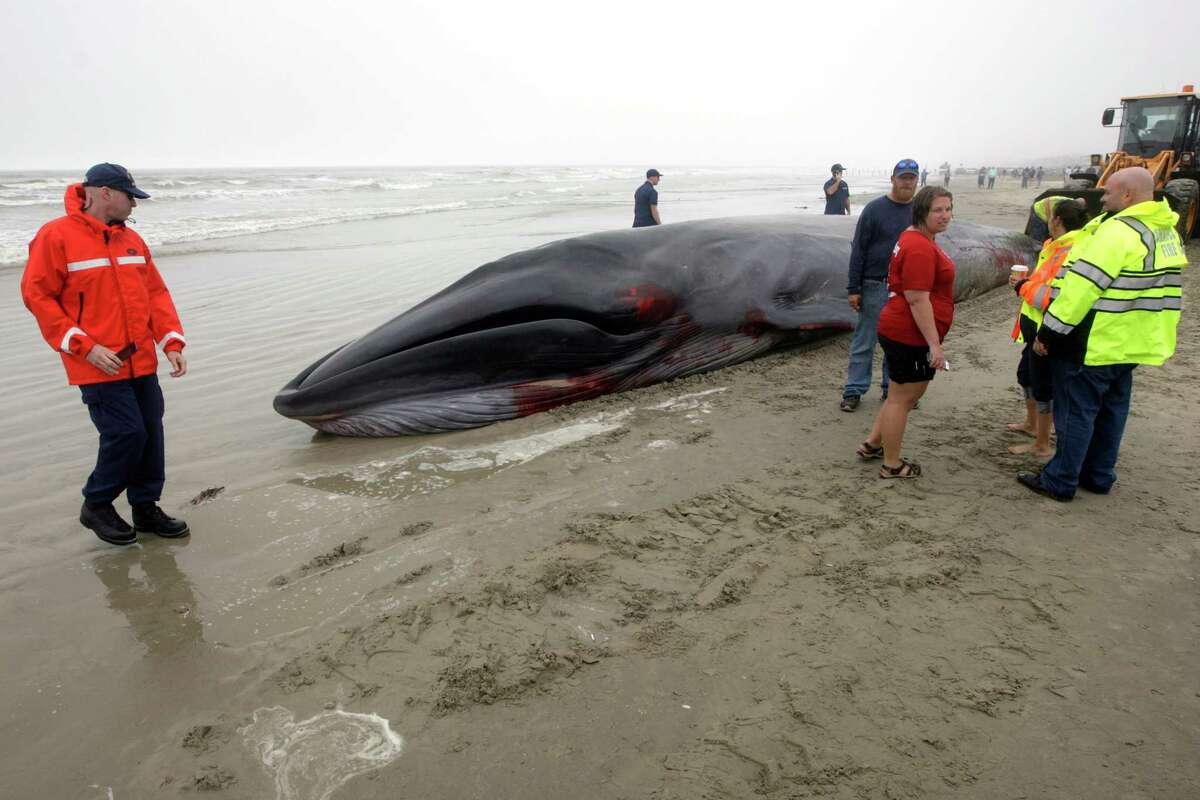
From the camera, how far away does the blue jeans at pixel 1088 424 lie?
12.8 ft

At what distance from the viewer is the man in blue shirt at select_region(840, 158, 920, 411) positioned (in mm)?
5281

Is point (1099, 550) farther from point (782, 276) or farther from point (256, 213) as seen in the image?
point (256, 213)

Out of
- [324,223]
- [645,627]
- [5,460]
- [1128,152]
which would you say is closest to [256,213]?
[324,223]

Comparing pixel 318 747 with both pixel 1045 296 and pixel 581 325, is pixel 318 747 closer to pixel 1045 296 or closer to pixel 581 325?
pixel 581 325

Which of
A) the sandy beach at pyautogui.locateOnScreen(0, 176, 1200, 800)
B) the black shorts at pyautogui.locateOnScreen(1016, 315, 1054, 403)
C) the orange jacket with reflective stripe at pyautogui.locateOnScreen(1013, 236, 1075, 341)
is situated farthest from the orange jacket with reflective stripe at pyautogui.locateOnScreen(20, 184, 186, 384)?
the black shorts at pyautogui.locateOnScreen(1016, 315, 1054, 403)

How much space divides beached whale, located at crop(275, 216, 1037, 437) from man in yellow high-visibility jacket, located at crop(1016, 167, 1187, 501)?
2890 mm

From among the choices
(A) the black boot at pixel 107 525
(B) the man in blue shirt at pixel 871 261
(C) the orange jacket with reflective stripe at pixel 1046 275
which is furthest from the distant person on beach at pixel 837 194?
(A) the black boot at pixel 107 525

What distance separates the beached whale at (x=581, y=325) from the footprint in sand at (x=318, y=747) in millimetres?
2797

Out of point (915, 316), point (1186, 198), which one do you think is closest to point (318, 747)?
point (915, 316)

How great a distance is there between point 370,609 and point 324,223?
22294 millimetres

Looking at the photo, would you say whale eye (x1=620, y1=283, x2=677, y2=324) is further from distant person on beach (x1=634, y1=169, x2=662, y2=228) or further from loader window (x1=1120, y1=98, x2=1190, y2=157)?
loader window (x1=1120, y1=98, x2=1190, y2=157)

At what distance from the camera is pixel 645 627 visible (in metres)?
2.94

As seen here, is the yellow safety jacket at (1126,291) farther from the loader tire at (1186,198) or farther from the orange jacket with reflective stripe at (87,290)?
the loader tire at (1186,198)

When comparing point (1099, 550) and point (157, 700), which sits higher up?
point (1099, 550)
